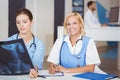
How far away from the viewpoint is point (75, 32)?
2.82 meters

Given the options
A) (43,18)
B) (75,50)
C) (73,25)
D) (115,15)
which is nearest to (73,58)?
(75,50)

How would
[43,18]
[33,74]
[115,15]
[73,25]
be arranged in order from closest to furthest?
[33,74] → [73,25] → [115,15] → [43,18]

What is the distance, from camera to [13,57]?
226 centimetres

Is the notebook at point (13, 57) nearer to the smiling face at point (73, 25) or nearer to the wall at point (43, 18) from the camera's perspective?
the smiling face at point (73, 25)

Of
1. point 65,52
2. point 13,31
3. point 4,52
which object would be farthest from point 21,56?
point 13,31

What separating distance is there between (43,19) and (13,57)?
6.35 meters

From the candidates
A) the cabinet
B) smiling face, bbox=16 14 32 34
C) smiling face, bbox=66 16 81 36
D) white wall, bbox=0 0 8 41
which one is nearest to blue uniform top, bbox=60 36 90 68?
smiling face, bbox=66 16 81 36

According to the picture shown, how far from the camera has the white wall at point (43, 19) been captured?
8.08m

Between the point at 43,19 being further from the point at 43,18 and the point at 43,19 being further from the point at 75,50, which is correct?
the point at 75,50

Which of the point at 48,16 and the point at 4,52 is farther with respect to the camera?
the point at 48,16

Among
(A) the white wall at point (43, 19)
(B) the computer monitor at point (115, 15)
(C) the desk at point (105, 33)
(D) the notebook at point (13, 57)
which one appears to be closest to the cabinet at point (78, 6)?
(A) the white wall at point (43, 19)

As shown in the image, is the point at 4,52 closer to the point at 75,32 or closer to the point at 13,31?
the point at 75,32

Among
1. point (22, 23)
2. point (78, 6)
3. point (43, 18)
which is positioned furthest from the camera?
point (78, 6)

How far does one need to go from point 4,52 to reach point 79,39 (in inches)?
33.6
